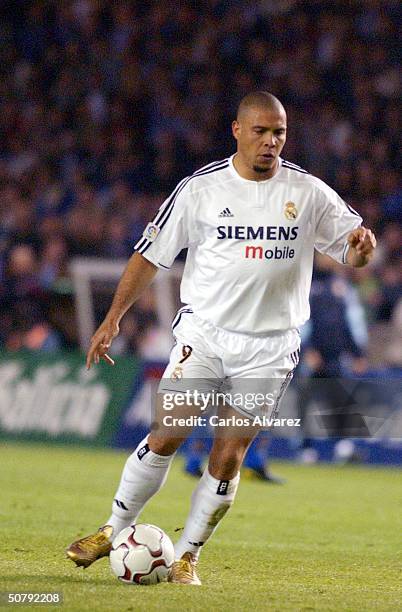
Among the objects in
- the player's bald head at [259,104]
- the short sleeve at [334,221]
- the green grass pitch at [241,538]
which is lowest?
the green grass pitch at [241,538]

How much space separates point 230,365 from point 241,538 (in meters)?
2.38

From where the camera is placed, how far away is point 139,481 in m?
6.36

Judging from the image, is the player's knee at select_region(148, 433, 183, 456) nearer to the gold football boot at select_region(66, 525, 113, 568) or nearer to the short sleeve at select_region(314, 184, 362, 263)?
the gold football boot at select_region(66, 525, 113, 568)

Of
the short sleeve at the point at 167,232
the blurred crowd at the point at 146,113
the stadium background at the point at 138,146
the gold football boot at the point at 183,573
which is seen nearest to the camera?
the gold football boot at the point at 183,573

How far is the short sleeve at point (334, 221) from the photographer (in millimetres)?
6574

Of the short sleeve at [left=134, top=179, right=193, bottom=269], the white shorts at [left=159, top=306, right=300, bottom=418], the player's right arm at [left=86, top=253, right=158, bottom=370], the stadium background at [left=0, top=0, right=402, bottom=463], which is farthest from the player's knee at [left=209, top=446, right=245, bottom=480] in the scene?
the stadium background at [left=0, top=0, right=402, bottom=463]

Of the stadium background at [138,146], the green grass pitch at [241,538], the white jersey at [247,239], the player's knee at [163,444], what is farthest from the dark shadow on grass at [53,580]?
the stadium background at [138,146]

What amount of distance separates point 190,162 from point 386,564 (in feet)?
43.8

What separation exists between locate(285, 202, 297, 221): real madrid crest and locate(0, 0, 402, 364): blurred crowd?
993 centimetres

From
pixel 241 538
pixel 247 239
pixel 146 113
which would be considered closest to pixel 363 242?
pixel 247 239

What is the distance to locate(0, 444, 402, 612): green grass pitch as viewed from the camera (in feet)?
19.0

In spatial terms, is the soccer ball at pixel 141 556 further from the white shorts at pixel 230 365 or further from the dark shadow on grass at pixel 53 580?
the white shorts at pixel 230 365

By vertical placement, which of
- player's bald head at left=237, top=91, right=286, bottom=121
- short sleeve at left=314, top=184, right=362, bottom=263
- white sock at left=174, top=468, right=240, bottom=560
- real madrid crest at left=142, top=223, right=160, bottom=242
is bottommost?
white sock at left=174, top=468, right=240, bottom=560

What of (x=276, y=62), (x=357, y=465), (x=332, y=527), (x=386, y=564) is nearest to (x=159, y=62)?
(x=276, y=62)
